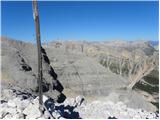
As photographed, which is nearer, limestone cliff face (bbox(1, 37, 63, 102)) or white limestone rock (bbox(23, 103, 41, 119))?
white limestone rock (bbox(23, 103, 41, 119))

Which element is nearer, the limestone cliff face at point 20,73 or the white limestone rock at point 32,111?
the white limestone rock at point 32,111

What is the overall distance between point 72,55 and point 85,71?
2.65 meters

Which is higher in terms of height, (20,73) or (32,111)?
(32,111)

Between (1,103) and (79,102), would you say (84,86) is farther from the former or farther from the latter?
(1,103)

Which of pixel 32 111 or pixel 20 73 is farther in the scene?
pixel 20 73

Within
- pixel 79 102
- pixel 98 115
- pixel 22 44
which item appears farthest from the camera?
pixel 22 44

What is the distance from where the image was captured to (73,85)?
134 ft

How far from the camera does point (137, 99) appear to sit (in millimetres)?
35125

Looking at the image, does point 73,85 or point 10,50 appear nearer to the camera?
point 10,50

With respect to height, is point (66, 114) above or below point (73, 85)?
above

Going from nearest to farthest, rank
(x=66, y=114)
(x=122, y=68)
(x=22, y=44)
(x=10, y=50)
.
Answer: (x=66, y=114), (x=10, y=50), (x=22, y=44), (x=122, y=68)

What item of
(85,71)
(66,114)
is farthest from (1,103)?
(85,71)

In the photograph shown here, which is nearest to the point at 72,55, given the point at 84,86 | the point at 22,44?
the point at 84,86

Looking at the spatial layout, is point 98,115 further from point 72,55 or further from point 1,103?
point 72,55
